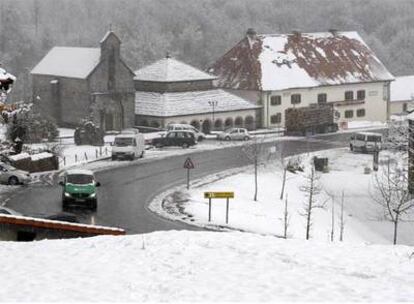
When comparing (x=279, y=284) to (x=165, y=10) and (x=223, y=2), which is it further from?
(x=223, y=2)

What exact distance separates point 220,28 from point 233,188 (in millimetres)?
97644

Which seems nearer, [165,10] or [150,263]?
[150,263]

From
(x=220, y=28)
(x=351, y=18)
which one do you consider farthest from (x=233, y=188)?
(x=351, y=18)

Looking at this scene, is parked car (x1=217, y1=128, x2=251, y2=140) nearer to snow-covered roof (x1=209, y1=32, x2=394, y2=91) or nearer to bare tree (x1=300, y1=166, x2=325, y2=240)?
snow-covered roof (x1=209, y1=32, x2=394, y2=91)

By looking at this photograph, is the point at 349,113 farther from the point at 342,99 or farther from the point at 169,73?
the point at 169,73

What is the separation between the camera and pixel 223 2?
161250 millimetres

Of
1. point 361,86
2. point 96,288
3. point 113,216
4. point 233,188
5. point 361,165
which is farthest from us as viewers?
point 361,86

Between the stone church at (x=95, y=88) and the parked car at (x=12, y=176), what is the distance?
26.1m

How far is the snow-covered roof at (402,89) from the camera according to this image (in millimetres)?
93938

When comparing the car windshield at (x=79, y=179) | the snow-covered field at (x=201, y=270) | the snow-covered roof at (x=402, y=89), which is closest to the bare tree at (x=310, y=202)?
the car windshield at (x=79, y=179)

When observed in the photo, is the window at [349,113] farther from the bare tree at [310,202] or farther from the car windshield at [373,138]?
the bare tree at [310,202]

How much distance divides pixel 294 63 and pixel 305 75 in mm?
1614

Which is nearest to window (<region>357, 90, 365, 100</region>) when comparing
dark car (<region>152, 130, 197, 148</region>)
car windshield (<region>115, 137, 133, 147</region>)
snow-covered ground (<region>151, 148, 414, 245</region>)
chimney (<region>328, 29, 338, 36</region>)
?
chimney (<region>328, 29, 338, 36</region>)

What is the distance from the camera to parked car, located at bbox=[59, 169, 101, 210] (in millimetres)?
38219
